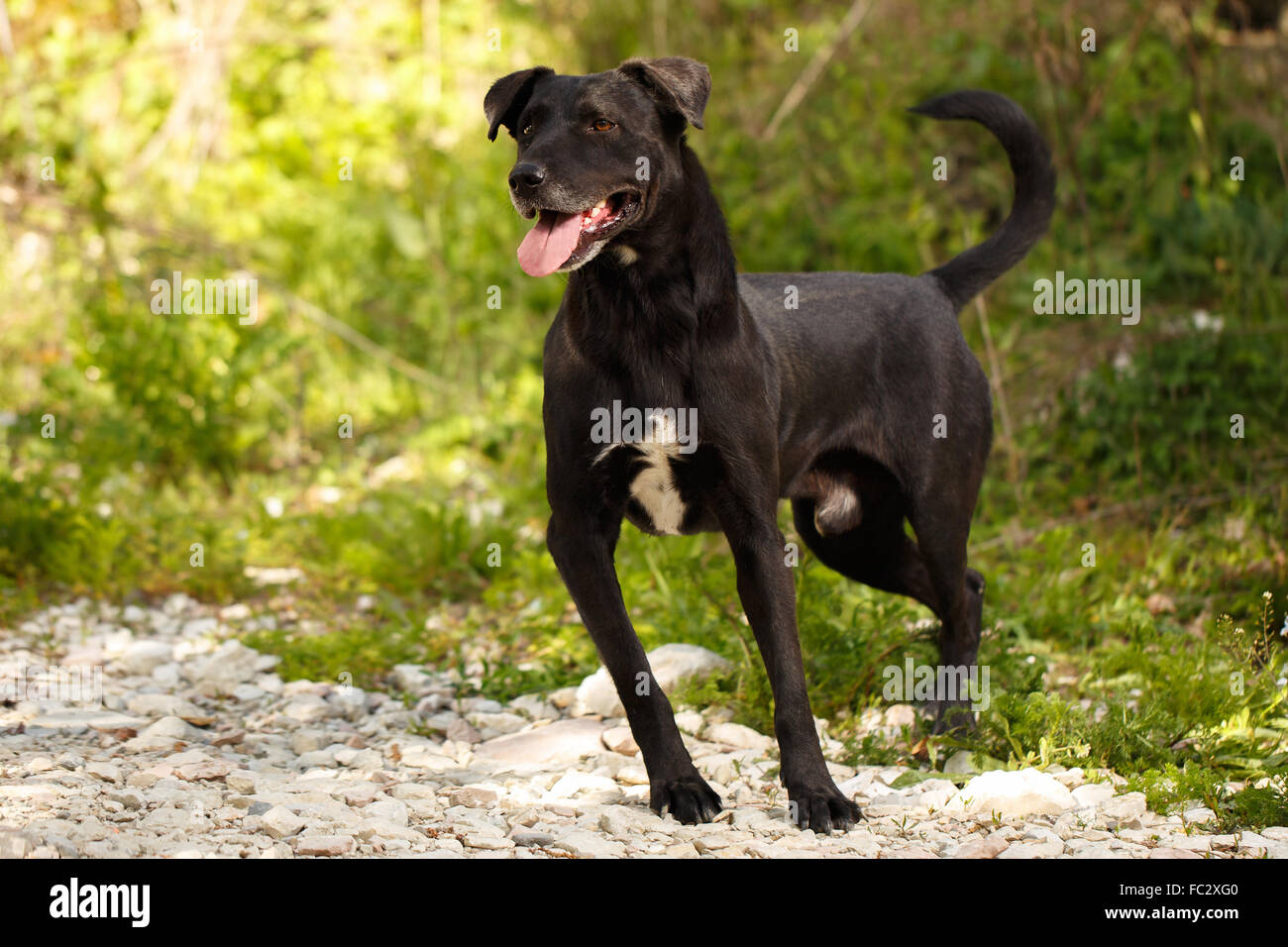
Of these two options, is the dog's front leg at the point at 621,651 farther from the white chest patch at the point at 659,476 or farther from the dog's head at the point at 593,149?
the dog's head at the point at 593,149

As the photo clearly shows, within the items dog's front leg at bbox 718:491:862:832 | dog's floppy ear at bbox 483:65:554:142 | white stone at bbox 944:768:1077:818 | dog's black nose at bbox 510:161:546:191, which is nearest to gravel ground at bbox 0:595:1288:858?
white stone at bbox 944:768:1077:818

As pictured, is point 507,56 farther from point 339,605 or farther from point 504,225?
point 339,605

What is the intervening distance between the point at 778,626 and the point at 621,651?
401mm

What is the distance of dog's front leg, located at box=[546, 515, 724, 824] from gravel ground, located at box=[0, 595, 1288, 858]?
0.48ft

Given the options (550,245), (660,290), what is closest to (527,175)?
(550,245)

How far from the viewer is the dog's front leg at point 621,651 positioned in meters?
3.37

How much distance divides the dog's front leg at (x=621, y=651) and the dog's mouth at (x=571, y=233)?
661 millimetres

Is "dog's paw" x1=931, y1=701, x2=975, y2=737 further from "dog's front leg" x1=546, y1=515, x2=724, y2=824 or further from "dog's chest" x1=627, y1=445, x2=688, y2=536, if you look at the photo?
"dog's chest" x1=627, y1=445, x2=688, y2=536

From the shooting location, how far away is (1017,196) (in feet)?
14.3

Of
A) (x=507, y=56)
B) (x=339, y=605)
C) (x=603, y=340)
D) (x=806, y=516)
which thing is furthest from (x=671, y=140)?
(x=507, y=56)

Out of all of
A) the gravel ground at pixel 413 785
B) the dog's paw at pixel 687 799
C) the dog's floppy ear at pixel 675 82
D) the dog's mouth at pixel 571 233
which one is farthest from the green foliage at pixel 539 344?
the dog's floppy ear at pixel 675 82

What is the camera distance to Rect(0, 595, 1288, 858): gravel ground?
9.75 ft

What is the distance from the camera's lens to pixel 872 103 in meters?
7.88

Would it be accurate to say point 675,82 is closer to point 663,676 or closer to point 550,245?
point 550,245
